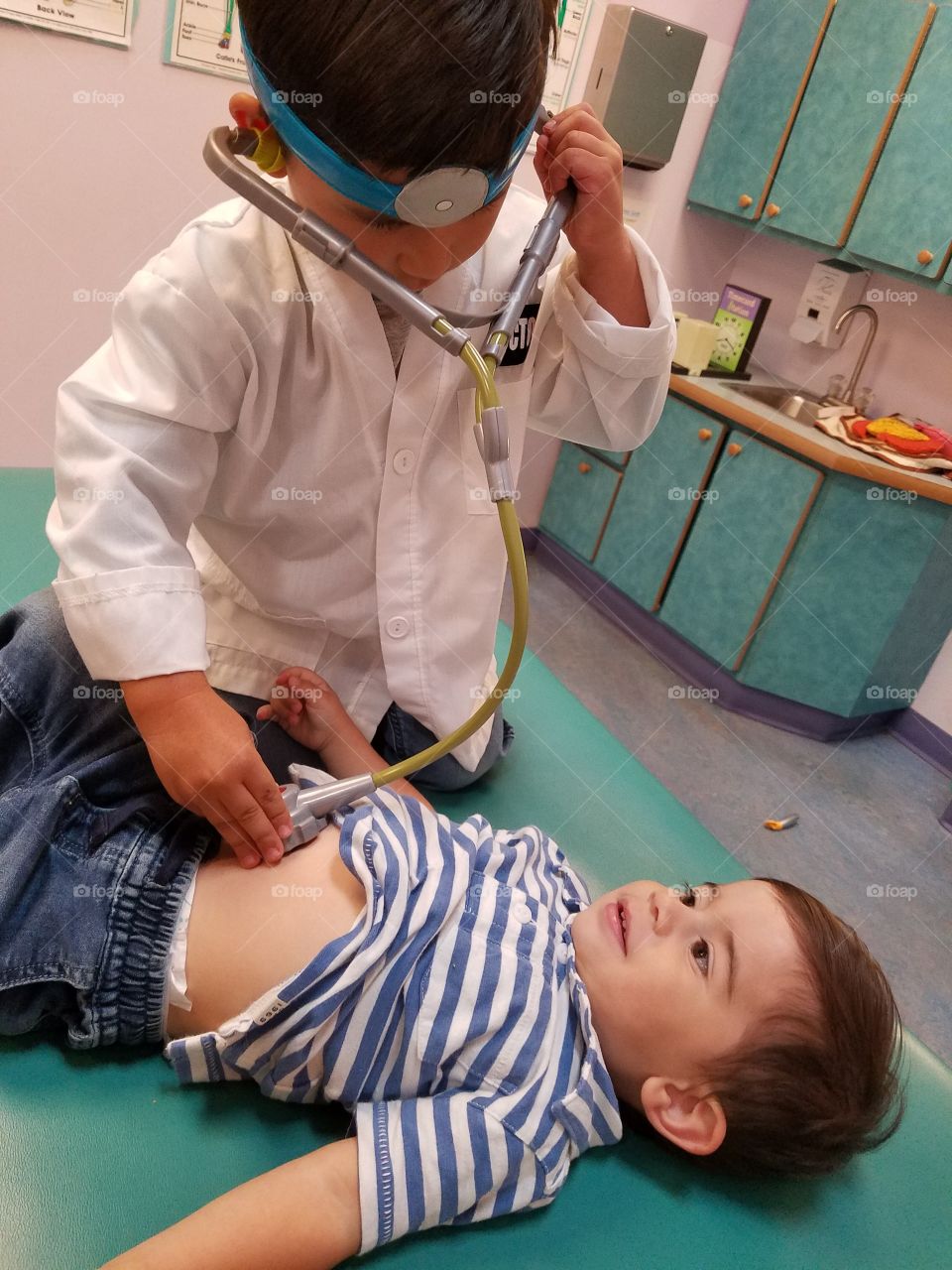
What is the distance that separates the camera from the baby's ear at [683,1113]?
31.9 inches

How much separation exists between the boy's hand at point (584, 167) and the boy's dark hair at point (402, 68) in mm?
212

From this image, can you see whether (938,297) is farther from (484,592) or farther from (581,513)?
(484,592)

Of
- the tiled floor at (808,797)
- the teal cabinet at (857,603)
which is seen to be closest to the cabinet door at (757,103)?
the teal cabinet at (857,603)

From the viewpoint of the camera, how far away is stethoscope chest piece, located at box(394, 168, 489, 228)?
632 mm

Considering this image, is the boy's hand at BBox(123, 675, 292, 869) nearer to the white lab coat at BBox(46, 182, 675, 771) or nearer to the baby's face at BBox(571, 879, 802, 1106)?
the white lab coat at BBox(46, 182, 675, 771)

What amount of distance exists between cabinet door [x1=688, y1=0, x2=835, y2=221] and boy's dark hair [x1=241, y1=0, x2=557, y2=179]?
7.14 ft

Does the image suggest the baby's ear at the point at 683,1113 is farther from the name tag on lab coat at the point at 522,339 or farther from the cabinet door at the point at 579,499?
the cabinet door at the point at 579,499

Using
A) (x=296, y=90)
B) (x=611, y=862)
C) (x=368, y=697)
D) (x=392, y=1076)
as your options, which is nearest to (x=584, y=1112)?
(x=392, y=1076)

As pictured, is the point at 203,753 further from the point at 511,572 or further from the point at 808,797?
the point at 808,797

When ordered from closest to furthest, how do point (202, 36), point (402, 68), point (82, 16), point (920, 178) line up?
1. point (402, 68)
2. point (82, 16)
3. point (202, 36)
4. point (920, 178)

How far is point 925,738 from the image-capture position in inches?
101

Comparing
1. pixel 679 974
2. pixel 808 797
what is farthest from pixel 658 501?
pixel 679 974

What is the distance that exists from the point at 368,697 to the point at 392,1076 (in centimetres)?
43

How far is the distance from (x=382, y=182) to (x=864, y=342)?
2.34m
